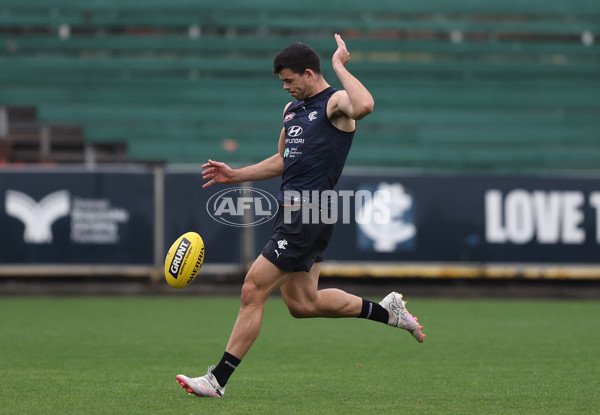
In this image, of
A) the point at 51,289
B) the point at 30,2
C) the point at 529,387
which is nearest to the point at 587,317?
the point at 529,387

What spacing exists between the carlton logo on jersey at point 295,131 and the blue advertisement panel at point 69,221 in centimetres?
829

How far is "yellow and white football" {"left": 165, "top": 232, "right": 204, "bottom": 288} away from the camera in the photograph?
6.05m

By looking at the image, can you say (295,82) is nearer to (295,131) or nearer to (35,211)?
(295,131)

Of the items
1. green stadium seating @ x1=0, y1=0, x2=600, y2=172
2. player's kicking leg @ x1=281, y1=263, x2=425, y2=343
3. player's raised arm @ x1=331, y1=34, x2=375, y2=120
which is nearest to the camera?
player's raised arm @ x1=331, y1=34, x2=375, y2=120

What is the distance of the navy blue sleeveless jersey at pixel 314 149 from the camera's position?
5.86m

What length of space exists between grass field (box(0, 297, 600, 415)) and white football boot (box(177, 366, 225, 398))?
0.24ft

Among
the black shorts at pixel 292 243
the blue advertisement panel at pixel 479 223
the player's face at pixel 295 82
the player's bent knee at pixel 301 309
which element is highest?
the player's face at pixel 295 82

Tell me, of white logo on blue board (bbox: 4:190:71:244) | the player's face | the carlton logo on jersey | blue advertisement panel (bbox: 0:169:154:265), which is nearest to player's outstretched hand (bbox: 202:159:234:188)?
the carlton logo on jersey

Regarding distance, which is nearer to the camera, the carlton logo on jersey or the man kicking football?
the man kicking football

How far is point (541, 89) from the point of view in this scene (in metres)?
17.7

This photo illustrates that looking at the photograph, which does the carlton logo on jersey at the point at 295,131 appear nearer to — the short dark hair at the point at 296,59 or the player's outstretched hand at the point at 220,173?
the short dark hair at the point at 296,59

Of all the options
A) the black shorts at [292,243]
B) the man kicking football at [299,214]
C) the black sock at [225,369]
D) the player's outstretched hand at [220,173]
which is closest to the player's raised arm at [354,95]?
the man kicking football at [299,214]

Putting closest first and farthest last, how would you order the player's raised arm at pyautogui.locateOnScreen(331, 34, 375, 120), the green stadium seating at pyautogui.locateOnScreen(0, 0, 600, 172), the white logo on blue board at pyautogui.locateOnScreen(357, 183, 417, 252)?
the player's raised arm at pyautogui.locateOnScreen(331, 34, 375, 120) < the white logo on blue board at pyautogui.locateOnScreen(357, 183, 417, 252) < the green stadium seating at pyautogui.locateOnScreen(0, 0, 600, 172)

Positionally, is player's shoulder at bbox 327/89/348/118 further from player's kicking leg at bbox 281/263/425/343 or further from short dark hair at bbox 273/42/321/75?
player's kicking leg at bbox 281/263/425/343
